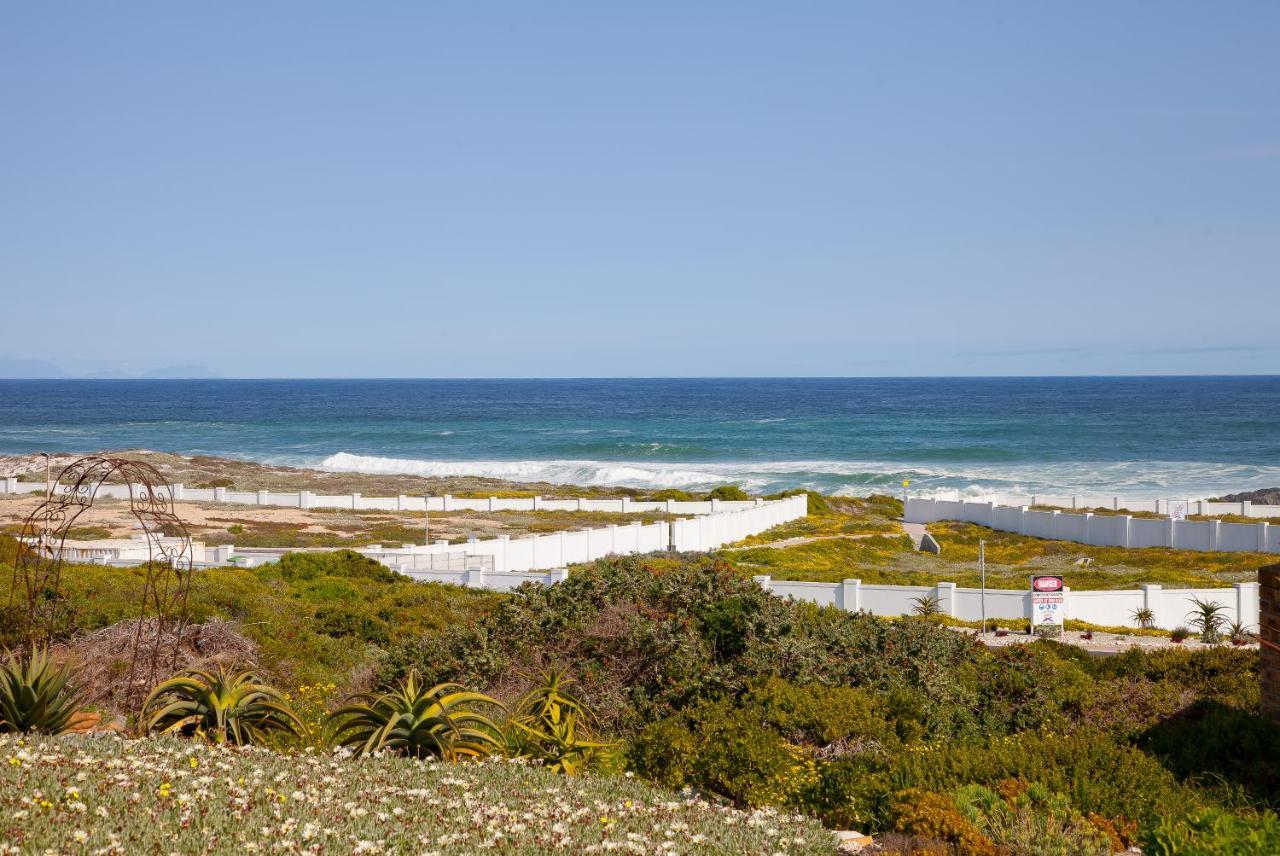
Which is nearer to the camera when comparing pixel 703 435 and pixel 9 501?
pixel 9 501

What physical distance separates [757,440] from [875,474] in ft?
88.2

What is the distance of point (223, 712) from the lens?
8070 millimetres

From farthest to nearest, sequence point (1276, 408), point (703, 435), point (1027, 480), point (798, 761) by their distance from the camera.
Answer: point (1276, 408) → point (703, 435) → point (1027, 480) → point (798, 761)

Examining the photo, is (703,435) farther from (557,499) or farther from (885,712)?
(885,712)

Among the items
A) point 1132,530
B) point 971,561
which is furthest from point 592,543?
point 1132,530

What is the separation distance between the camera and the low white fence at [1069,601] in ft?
80.2

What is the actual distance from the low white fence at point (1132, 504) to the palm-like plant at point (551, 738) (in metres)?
48.8

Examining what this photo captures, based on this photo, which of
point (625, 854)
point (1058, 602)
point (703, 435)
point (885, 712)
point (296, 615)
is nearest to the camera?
point (625, 854)

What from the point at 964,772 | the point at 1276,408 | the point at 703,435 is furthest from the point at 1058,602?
the point at 1276,408

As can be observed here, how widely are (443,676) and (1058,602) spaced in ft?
52.2

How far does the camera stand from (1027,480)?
7888cm

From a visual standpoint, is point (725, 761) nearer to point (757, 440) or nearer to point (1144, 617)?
Result: point (1144, 617)

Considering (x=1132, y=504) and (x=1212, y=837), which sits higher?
(x=1212, y=837)

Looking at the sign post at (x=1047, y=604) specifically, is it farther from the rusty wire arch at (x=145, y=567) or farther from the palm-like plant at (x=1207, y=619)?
the rusty wire arch at (x=145, y=567)
